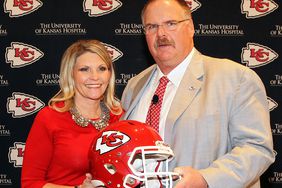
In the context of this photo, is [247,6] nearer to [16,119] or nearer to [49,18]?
[49,18]

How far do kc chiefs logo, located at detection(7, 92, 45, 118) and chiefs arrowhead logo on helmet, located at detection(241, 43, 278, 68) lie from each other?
77.5 inches

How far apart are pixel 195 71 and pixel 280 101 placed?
198 cm

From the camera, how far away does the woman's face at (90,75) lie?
9.93 feet

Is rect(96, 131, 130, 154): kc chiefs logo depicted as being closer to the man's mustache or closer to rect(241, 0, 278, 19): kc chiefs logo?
the man's mustache

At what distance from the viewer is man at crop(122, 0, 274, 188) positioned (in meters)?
2.37

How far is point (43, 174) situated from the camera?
9.55ft

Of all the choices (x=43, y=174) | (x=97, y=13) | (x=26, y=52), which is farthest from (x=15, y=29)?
(x=43, y=174)

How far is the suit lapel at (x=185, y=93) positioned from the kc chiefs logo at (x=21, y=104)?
2.14 m

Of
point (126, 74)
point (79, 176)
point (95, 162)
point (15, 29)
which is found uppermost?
point (15, 29)

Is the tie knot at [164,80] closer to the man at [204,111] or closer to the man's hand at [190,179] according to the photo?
the man at [204,111]

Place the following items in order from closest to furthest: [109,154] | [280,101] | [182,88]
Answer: [109,154] → [182,88] → [280,101]

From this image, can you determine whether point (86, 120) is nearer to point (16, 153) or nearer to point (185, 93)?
point (185, 93)

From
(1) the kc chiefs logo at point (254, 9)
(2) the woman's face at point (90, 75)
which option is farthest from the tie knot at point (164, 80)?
(1) the kc chiefs logo at point (254, 9)

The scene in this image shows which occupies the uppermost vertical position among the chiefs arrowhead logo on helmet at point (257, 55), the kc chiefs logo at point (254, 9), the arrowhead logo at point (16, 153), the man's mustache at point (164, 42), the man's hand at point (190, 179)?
the kc chiefs logo at point (254, 9)
